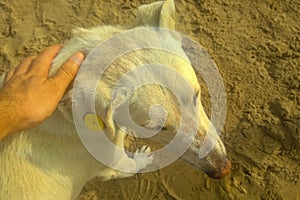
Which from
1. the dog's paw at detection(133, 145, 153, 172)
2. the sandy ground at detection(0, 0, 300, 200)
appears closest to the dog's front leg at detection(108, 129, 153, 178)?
the dog's paw at detection(133, 145, 153, 172)

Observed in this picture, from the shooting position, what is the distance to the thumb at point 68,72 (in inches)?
135

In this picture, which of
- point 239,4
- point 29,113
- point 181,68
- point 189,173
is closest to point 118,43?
point 181,68

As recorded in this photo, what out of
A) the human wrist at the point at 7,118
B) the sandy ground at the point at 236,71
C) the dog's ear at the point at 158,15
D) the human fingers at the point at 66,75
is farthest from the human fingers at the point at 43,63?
the sandy ground at the point at 236,71

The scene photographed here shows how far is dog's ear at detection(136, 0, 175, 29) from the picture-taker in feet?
11.8

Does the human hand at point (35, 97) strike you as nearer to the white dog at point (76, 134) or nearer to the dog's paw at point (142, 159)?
the white dog at point (76, 134)

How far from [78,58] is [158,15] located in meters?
0.66

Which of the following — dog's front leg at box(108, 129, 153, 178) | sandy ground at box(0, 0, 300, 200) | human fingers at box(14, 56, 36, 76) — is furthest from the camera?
sandy ground at box(0, 0, 300, 200)

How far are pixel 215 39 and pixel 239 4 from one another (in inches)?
21.2

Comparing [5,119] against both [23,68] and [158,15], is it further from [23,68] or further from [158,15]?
[158,15]

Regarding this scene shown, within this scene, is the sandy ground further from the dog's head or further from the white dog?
the dog's head

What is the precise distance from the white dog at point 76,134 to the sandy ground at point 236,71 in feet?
3.21

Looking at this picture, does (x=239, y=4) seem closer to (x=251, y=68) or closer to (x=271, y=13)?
(x=271, y=13)

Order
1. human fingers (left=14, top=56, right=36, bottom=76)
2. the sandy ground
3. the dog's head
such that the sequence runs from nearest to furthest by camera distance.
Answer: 1. the dog's head
2. human fingers (left=14, top=56, right=36, bottom=76)
3. the sandy ground

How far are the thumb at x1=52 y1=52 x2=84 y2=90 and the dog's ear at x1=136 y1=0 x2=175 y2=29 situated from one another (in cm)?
59
